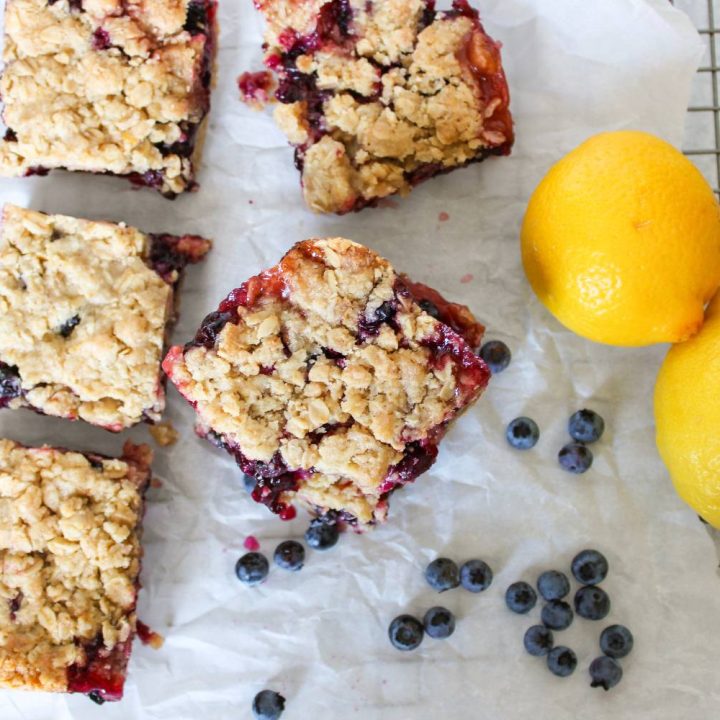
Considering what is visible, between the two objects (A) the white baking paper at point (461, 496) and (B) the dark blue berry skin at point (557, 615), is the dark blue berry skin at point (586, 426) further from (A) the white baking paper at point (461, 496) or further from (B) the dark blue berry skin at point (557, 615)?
(B) the dark blue berry skin at point (557, 615)

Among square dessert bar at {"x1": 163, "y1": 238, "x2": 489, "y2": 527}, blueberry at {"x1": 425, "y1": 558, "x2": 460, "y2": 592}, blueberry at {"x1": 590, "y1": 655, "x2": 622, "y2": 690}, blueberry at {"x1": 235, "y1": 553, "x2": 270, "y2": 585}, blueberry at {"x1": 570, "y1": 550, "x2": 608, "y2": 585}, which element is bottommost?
blueberry at {"x1": 590, "y1": 655, "x2": 622, "y2": 690}

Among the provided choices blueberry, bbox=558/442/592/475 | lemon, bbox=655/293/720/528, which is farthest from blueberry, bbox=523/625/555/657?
lemon, bbox=655/293/720/528

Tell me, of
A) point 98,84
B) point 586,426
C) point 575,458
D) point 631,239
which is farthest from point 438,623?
point 98,84

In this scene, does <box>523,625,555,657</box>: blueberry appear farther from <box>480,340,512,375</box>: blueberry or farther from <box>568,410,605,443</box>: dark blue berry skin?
<box>480,340,512,375</box>: blueberry

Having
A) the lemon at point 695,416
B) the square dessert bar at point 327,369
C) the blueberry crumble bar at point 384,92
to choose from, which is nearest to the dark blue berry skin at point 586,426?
the lemon at point 695,416

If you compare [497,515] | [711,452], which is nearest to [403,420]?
[497,515]

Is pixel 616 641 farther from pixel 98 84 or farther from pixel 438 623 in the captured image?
pixel 98 84
